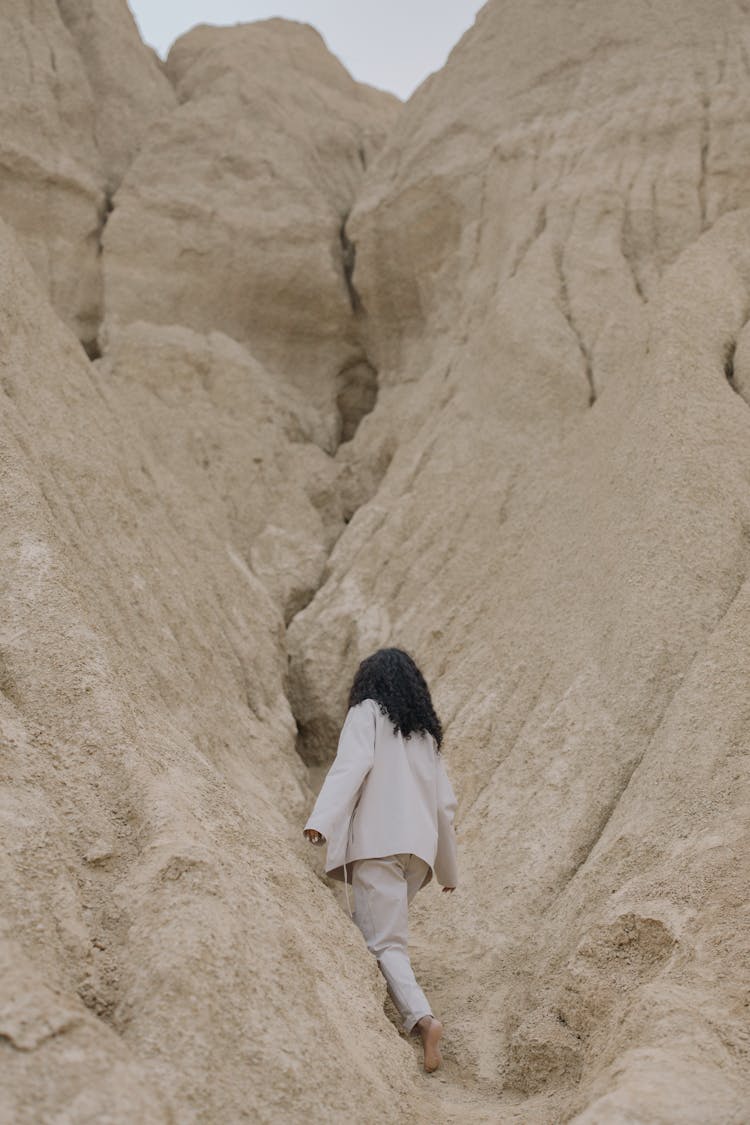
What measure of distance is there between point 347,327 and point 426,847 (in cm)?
800

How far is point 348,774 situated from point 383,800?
0.63ft

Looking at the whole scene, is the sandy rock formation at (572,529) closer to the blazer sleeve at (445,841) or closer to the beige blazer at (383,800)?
the blazer sleeve at (445,841)

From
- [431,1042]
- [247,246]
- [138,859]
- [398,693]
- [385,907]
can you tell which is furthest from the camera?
[247,246]

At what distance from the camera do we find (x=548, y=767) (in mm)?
5652

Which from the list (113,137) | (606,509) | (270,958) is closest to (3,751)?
(270,958)

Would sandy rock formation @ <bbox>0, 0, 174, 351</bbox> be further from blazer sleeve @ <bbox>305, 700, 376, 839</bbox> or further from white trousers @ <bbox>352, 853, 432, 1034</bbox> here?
white trousers @ <bbox>352, 853, 432, 1034</bbox>

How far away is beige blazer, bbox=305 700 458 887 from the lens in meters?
4.43

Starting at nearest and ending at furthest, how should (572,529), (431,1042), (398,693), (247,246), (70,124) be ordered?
(431,1042) → (398,693) → (572,529) → (247,246) → (70,124)

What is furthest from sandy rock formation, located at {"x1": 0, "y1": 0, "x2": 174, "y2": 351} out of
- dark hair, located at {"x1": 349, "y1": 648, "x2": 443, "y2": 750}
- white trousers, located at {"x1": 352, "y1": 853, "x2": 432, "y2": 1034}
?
white trousers, located at {"x1": 352, "y1": 853, "x2": 432, "y2": 1034}

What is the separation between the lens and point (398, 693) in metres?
4.77

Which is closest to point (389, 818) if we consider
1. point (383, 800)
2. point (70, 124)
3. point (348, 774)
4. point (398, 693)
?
point (383, 800)

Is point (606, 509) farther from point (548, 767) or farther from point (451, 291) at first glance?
point (451, 291)

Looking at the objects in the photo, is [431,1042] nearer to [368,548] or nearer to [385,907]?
[385,907]

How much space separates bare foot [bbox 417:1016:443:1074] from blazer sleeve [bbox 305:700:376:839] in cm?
81
